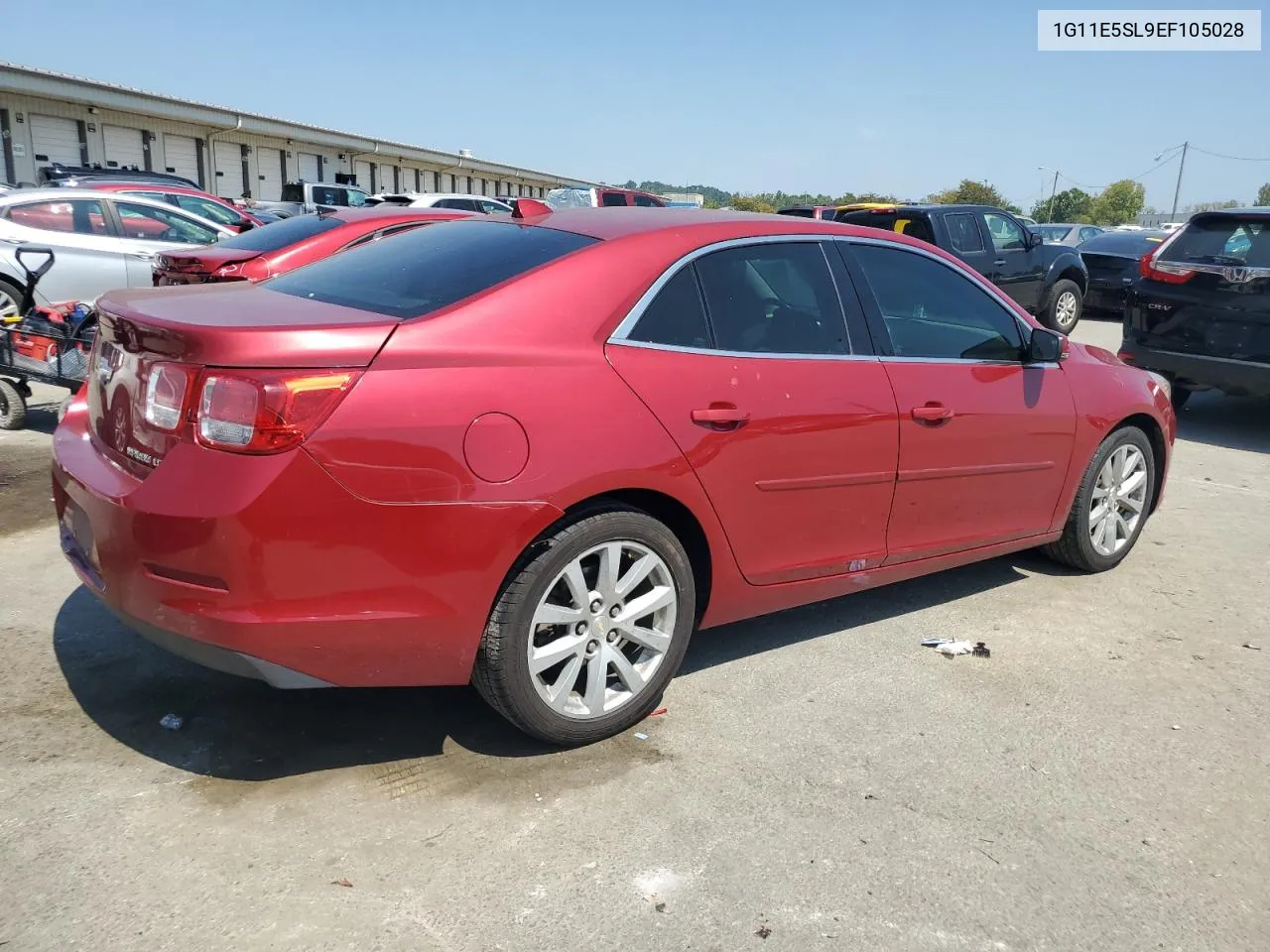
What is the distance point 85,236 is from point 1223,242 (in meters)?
10.4

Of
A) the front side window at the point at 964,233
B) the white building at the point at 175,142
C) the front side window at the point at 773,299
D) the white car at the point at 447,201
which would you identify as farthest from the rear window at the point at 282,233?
the white building at the point at 175,142

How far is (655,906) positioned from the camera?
2467mm

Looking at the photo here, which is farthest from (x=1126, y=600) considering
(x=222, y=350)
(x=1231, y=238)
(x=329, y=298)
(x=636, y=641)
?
(x=1231, y=238)

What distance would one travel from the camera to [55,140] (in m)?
30.8

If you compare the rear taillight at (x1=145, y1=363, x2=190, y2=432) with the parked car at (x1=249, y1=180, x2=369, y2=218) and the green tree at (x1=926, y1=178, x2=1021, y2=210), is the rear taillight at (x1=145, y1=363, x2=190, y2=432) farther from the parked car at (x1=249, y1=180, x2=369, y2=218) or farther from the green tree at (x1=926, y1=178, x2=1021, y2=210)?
the green tree at (x1=926, y1=178, x2=1021, y2=210)

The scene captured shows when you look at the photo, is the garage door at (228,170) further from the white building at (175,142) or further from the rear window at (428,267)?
the rear window at (428,267)

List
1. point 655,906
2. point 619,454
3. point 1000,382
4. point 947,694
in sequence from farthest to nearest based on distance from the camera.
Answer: point 1000,382 → point 947,694 → point 619,454 → point 655,906

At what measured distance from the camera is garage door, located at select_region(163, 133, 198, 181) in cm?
3628

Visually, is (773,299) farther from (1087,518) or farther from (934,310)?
(1087,518)

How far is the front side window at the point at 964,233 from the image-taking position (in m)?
12.0

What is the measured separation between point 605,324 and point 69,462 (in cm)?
169

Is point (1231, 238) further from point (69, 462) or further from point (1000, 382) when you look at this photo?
point (69, 462)

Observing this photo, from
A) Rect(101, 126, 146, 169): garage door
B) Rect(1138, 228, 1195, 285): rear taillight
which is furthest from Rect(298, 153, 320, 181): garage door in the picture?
Rect(1138, 228, 1195, 285): rear taillight

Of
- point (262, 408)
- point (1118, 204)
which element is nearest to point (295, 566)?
point (262, 408)
